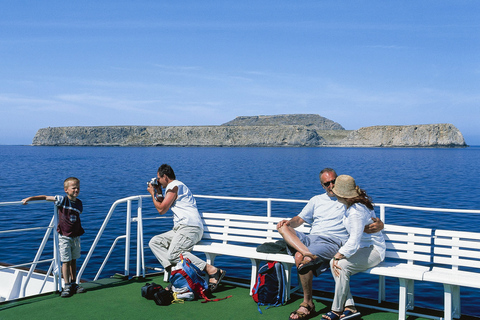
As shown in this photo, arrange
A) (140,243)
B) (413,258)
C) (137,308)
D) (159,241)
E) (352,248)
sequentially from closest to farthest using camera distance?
1. (352,248)
2. (413,258)
3. (137,308)
4. (159,241)
5. (140,243)

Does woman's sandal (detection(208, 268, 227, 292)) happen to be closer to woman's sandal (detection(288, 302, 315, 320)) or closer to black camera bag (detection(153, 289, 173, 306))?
black camera bag (detection(153, 289, 173, 306))

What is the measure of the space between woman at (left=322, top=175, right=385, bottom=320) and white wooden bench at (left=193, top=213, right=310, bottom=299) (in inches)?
25.1

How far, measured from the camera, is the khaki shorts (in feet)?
17.1

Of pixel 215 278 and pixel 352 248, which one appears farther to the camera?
pixel 215 278

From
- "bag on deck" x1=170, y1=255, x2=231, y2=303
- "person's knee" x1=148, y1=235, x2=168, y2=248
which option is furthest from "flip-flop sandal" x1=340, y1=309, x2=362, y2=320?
"person's knee" x1=148, y1=235, x2=168, y2=248

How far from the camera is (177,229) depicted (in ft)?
18.7

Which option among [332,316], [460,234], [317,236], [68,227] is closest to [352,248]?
[317,236]

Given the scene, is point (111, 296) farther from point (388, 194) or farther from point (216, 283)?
point (388, 194)

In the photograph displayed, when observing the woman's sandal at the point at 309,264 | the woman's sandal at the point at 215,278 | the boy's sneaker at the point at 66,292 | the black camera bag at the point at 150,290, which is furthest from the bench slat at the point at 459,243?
the boy's sneaker at the point at 66,292

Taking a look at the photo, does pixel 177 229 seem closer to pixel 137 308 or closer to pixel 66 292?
pixel 137 308

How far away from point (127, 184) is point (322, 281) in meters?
24.5

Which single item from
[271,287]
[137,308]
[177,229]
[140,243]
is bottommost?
[137,308]

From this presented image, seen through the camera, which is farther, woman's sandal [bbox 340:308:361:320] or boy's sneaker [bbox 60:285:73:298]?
boy's sneaker [bbox 60:285:73:298]

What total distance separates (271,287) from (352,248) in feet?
3.79
